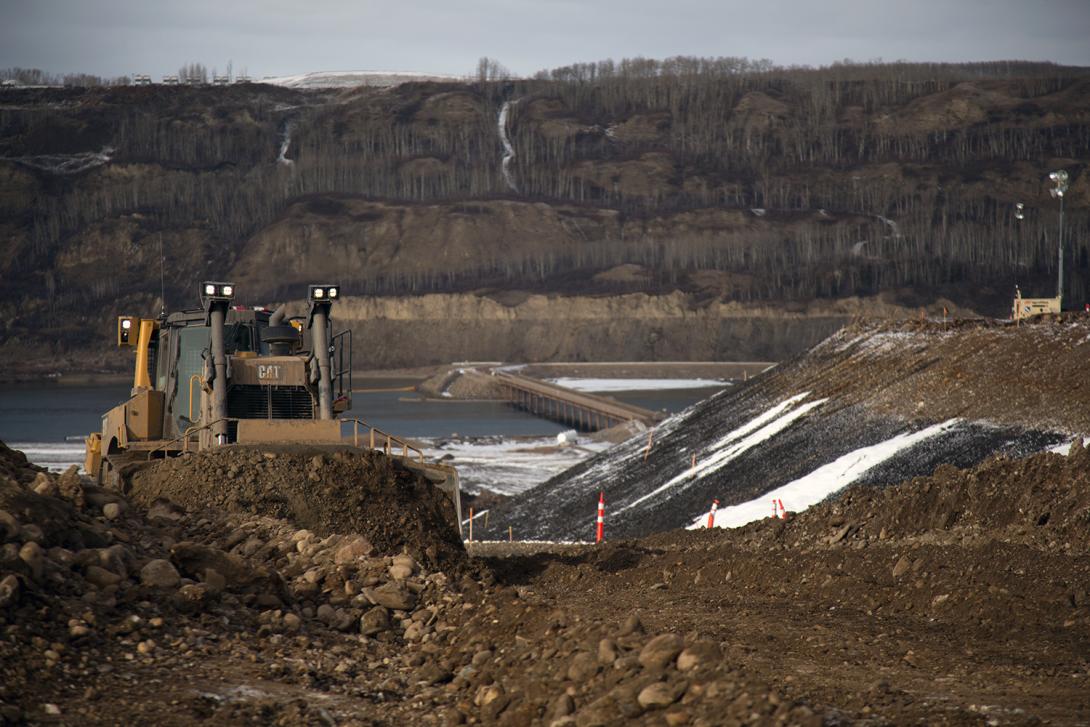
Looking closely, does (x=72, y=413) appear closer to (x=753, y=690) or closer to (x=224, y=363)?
(x=224, y=363)

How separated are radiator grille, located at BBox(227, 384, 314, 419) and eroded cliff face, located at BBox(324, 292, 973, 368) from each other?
103 meters

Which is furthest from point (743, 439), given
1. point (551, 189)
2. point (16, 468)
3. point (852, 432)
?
point (551, 189)

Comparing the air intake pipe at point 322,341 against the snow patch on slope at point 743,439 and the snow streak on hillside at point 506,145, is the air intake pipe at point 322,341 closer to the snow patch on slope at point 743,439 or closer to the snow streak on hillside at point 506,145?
the snow patch on slope at point 743,439

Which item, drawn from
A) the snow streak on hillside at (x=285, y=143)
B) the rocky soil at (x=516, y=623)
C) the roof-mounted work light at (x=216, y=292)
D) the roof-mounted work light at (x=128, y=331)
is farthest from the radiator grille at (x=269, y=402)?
the snow streak on hillside at (x=285, y=143)

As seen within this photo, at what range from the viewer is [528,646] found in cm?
890

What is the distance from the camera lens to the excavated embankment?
22.3m

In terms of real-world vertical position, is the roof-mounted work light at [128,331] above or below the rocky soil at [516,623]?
above

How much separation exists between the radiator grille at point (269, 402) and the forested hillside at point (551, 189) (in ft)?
367

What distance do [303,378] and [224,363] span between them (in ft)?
3.06

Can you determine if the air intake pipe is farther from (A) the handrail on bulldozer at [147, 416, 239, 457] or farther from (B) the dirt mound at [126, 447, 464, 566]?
(B) the dirt mound at [126, 447, 464, 566]

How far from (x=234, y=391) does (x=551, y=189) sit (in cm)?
14639

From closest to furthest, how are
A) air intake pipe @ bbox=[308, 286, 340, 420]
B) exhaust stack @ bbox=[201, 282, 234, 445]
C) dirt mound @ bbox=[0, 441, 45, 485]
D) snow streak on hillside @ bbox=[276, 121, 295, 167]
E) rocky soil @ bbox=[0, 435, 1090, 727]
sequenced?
rocky soil @ bbox=[0, 435, 1090, 727] < dirt mound @ bbox=[0, 441, 45, 485] < exhaust stack @ bbox=[201, 282, 234, 445] < air intake pipe @ bbox=[308, 286, 340, 420] < snow streak on hillside @ bbox=[276, 121, 295, 167]

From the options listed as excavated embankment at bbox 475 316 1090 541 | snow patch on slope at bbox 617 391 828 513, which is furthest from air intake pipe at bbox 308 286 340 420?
snow patch on slope at bbox 617 391 828 513

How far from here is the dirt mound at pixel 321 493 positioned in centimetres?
1329
